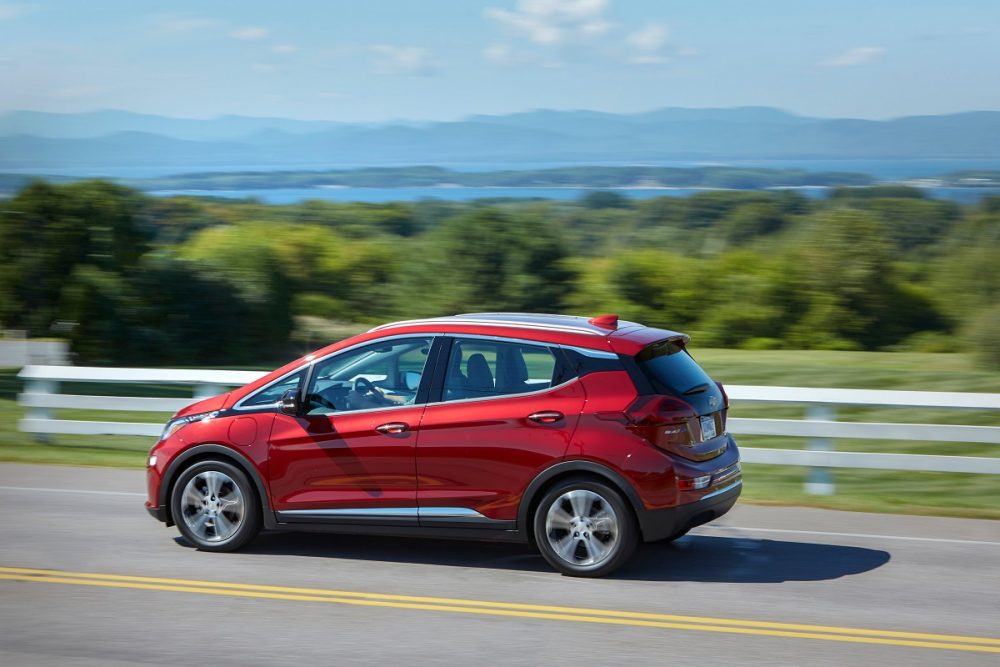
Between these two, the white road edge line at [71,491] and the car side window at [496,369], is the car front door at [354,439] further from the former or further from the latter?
the white road edge line at [71,491]

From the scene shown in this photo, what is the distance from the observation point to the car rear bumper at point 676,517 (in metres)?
7.51

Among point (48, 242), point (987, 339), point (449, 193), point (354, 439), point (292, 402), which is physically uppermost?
point (449, 193)

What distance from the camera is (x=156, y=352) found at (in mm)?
34969

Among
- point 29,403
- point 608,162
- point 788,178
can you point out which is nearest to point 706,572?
point 29,403

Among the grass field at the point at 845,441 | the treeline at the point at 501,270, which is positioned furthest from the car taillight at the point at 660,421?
the treeline at the point at 501,270

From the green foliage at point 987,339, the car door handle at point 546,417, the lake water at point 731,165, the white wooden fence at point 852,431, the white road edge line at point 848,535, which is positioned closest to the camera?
the car door handle at point 546,417

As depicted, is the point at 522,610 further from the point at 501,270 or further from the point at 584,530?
the point at 501,270

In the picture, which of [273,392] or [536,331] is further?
[273,392]

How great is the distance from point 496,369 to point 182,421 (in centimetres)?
232

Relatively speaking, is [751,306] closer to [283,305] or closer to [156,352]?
[283,305]

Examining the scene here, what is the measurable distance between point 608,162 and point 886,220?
20510mm

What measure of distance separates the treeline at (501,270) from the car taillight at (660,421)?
75.6 feet

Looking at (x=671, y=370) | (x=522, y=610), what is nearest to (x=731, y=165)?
(x=671, y=370)

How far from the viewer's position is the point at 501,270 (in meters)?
35.0
